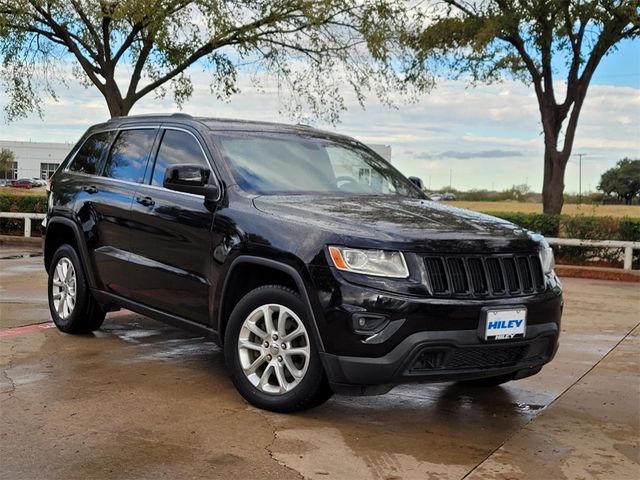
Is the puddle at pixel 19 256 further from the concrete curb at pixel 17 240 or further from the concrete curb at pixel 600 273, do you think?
the concrete curb at pixel 600 273

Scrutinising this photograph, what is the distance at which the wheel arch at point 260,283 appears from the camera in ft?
13.9

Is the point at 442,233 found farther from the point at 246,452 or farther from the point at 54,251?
the point at 54,251

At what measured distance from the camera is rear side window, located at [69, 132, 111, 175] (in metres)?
6.66

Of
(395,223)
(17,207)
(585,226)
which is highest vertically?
(395,223)

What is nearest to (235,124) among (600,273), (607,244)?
(600,273)

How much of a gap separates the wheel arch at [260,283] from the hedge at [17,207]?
1475 centimetres

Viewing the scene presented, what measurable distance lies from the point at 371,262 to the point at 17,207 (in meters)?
16.6

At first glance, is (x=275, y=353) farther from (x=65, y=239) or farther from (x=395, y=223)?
(x=65, y=239)

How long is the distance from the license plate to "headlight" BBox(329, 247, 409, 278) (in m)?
0.55

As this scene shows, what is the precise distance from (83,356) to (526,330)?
11.4 feet

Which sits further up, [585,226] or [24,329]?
[585,226]

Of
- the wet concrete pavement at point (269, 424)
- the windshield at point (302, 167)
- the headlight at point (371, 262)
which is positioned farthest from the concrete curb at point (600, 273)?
the headlight at point (371, 262)

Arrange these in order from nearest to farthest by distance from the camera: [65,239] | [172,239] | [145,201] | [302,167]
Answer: [172,239] < [302,167] < [145,201] < [65,239]

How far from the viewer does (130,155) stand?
621 cm
